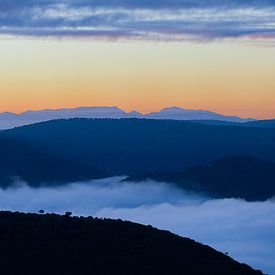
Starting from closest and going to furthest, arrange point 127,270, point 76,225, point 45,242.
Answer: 1. point 127,270
2. point 45,242
3. point 76,225

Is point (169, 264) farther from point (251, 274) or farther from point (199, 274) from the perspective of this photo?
point (251, 274)

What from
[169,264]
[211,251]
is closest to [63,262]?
[169,264]

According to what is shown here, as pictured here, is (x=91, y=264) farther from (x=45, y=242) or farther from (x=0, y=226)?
(x=0, y=226)

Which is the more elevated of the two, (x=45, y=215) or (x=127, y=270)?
(x=45, y=215)

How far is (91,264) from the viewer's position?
90125 millimetres

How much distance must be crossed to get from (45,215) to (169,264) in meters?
21.1

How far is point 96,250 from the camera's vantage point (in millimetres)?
94938

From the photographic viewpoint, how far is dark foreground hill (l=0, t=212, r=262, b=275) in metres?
89.6

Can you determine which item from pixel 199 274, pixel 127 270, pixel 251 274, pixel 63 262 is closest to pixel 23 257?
pixel 63 262

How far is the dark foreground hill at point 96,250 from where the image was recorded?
89.6 metres

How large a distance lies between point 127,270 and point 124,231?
1299 cm

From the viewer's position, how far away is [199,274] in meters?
90.2

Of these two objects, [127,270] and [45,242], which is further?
[45,242]

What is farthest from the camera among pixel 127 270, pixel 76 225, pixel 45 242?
pixel 76 225
